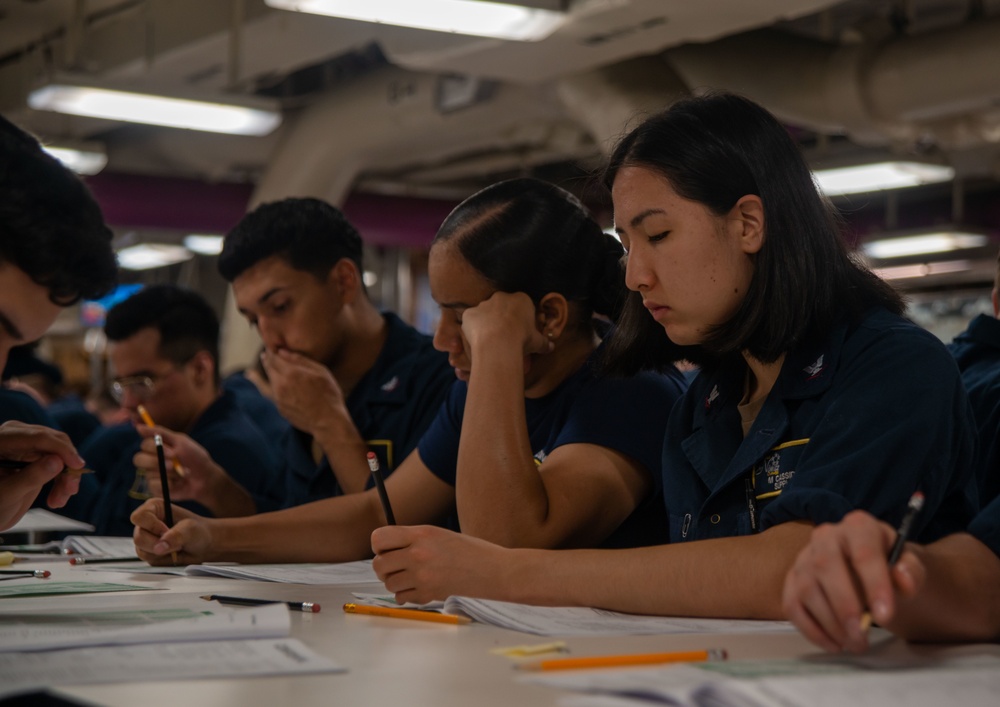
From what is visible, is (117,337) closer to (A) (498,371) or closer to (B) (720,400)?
(A) (498,371)

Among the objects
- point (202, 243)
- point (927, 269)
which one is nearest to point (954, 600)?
point (202, 243)

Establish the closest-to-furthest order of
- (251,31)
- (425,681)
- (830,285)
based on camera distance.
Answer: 1. (425,681)
2. (830,285)
3. (251,31)

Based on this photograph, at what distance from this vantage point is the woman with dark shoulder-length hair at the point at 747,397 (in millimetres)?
1397

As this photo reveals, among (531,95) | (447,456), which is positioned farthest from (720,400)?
(531,95)

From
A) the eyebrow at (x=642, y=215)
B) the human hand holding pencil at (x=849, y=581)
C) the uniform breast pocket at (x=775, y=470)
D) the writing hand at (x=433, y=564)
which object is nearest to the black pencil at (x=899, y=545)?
the human hand holding pencil at (x=849, y=581)

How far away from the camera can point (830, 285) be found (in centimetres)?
165

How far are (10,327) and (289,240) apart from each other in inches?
48.6

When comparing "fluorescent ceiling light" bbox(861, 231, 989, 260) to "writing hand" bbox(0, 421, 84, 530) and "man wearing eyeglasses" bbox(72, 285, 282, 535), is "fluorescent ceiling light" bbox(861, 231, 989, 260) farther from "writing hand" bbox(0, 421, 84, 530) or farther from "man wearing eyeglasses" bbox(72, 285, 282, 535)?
"writing hand" bbox(0, 421, 84, 530)

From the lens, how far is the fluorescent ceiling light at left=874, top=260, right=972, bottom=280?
11.0 m

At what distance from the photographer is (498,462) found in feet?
6.38

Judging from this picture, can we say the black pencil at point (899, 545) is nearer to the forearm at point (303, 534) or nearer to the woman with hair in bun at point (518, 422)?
the woman with hair in bun at point (518, 422)


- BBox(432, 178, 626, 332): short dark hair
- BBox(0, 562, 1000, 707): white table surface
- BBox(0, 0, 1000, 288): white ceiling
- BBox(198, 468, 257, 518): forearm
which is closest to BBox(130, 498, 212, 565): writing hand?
BBox(0, 562, 1000, 707): white table surface

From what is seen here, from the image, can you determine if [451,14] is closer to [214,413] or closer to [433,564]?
[214,413]

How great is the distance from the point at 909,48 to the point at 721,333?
4.43m
